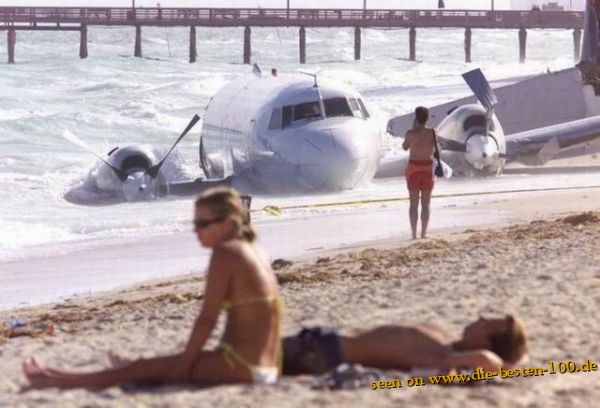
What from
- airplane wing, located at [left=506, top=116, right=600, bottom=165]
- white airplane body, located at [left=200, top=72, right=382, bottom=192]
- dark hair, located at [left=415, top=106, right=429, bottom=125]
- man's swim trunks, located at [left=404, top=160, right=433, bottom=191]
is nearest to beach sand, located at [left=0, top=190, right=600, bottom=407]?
man's swim trunks, located at [left=404, top=160, right=433, bottom=191]

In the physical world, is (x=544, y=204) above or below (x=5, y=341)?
below

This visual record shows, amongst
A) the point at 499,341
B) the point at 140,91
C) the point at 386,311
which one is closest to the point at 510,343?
the point at 499,341

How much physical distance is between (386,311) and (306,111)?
14794mm

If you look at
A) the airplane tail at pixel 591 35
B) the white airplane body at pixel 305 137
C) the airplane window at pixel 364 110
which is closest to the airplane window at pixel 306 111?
the white airplane body at pixel 305 137

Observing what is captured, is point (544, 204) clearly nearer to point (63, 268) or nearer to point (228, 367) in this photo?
point (63, 268)

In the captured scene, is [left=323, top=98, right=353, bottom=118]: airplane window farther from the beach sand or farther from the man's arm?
the man's arm

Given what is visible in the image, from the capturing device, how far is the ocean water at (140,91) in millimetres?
24016

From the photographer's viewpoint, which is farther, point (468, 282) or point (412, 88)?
point (412, 88)

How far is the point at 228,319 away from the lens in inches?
311

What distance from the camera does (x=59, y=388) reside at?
8.01m

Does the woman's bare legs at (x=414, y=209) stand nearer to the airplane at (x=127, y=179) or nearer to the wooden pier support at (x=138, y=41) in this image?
the airplane at (x=127, y=179)

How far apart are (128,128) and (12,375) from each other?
4003 centimetres

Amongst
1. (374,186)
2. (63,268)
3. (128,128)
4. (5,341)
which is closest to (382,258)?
(63,268)

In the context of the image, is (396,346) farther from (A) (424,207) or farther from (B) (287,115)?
(B) (287,115)
